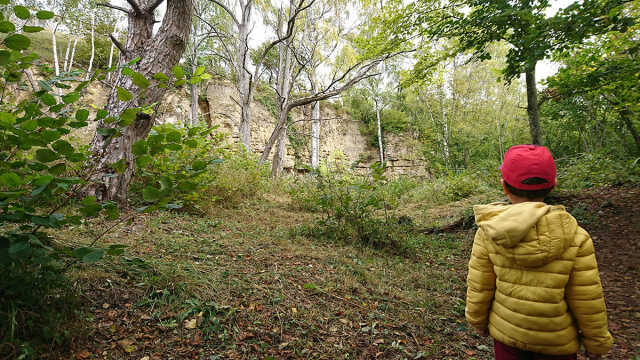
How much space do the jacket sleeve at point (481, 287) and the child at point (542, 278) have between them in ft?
0.22

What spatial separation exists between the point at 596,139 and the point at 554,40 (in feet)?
28.6

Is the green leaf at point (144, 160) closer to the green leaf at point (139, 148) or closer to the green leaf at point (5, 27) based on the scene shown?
the green leaf at point (139, 148)

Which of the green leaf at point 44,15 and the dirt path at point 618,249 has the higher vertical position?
the green leaf at point 44,15

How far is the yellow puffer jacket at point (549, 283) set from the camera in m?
1.29

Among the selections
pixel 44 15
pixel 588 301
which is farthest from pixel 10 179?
pixel 588 301

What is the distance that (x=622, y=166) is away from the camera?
6.26m

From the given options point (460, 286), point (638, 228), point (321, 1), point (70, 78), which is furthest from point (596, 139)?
point (70, 78)

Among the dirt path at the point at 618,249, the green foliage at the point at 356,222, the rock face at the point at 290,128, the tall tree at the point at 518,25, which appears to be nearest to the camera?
the dirt path at the point at 618,249

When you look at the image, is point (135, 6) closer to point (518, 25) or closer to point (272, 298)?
point (272, 298)

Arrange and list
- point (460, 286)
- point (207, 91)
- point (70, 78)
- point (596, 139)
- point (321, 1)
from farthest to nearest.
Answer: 1. point (207, 91)
2. point (321, 1)
3. point (596, 139)
4. point (460, 286)
5. point (70, 78)

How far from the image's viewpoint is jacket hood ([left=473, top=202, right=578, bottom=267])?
4.28 ft

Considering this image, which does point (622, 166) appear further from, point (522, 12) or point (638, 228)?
point (522, 12)

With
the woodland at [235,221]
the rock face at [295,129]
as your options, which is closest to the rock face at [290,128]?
the rock face at [295,129]

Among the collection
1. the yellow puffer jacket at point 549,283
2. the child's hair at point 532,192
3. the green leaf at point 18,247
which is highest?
the child's hair at point 532,192
